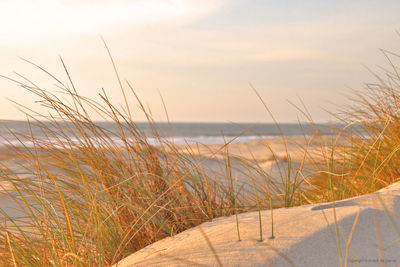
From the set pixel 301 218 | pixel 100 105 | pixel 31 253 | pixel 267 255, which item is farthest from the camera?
pixel 100 105

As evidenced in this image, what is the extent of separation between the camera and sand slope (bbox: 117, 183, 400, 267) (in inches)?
39.9

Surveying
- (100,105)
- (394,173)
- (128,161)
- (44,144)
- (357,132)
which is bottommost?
(394,173)

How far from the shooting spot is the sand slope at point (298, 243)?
101 centimetres

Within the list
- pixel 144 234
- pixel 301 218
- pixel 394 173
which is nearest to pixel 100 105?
pixel 144 234

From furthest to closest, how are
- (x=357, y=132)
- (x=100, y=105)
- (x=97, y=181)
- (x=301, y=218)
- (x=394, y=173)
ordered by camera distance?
(x=357, y=132)
(x=394, y=173)
(x=100, y=105)
(x=97, y=181)
(x=301, y=218)

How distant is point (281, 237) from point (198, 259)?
0.27 m

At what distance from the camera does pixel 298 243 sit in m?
1.06

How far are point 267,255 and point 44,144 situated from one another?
4.08 ft

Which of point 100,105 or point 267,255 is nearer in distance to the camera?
point 267,255

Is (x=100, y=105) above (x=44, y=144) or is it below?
above

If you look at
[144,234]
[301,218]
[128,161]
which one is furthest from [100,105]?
[301,218]

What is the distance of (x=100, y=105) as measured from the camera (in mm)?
1716

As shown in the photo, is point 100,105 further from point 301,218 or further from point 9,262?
point 301,218

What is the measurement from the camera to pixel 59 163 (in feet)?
5.75
